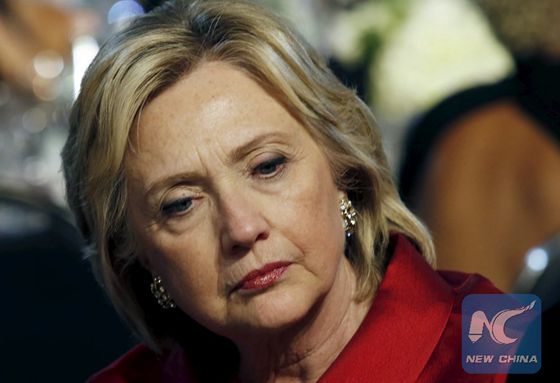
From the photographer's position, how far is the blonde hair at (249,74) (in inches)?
97.9

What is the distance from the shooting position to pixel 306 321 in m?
2.52

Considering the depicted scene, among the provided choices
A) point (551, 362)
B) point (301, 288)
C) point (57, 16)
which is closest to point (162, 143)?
point (301, 288)

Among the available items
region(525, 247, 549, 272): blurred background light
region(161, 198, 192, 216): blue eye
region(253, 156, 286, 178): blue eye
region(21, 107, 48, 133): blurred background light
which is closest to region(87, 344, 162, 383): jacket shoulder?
region(161, 198, 192, 216): blue eye

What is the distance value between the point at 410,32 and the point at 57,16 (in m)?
1.59

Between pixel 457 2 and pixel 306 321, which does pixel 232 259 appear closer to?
pixel 306 321

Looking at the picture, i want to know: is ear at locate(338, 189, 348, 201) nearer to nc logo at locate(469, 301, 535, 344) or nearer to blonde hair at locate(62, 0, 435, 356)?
blonde hair at locate(62, 0, 435, 356)

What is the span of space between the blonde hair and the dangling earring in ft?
0.08

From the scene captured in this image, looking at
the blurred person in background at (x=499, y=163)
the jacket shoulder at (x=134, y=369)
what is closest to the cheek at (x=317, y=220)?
the jacket shoulder at (x=134, y=369)

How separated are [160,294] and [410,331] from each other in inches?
22.9

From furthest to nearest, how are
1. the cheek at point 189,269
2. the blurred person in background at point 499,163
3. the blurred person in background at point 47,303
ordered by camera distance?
the blurred person in background at point 499,163, the blurred person in background at point 47,303, the cheek at point 189,269

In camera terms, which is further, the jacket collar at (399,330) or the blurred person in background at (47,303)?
the blurred person in background at (47,303)

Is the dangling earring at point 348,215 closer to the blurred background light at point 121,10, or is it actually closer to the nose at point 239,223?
the nose at point 239,223

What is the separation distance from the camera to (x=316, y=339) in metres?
2.54

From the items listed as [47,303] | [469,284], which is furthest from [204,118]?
[47,303]
